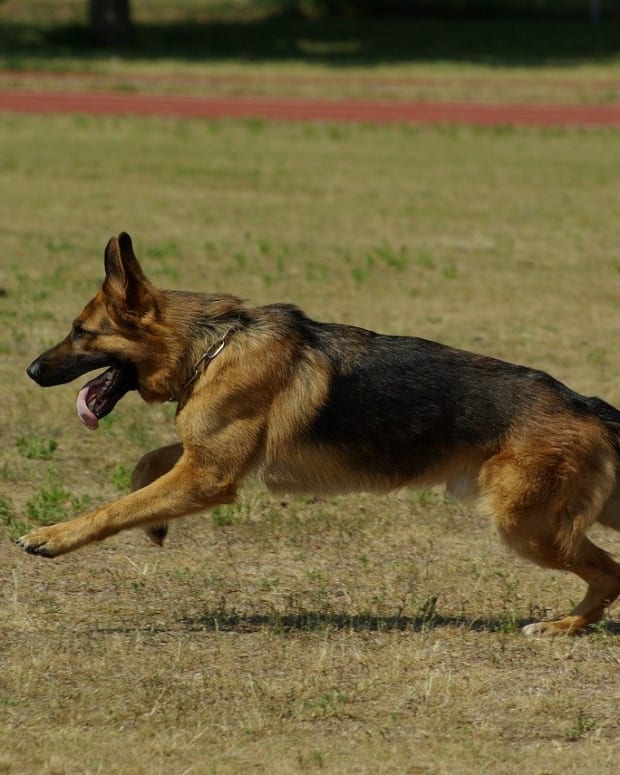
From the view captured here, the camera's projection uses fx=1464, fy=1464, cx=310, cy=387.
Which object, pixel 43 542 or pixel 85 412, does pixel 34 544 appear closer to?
pixel 43 542

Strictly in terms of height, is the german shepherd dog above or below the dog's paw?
above

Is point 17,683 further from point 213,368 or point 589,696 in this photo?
point 589,696

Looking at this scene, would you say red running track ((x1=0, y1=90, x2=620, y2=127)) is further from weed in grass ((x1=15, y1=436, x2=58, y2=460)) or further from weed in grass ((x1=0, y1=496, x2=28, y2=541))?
weed in grass ((x1=0, y1=496, x2=28, y2=541))

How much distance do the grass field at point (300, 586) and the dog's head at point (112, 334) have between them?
3.16 ft

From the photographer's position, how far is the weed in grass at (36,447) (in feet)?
27.5

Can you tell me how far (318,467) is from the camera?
6172 millimetres

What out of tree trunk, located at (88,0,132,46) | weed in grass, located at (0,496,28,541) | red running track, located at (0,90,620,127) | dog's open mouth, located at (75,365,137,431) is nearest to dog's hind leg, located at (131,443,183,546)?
dog's open mouth, located at (75,365,137,431)

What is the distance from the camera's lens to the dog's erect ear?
19.8 feet

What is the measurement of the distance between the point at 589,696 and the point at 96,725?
6.04 feet

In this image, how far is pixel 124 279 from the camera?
607 centimetres

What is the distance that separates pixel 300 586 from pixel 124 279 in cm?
166

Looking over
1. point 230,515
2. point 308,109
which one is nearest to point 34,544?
point 230,515

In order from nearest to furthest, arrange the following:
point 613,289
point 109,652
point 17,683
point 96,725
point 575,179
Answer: point 96,725 → point 17,683 → point 109,652 → point 613,289 → point 575,179

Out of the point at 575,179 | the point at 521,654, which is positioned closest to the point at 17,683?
the point at 521,654
